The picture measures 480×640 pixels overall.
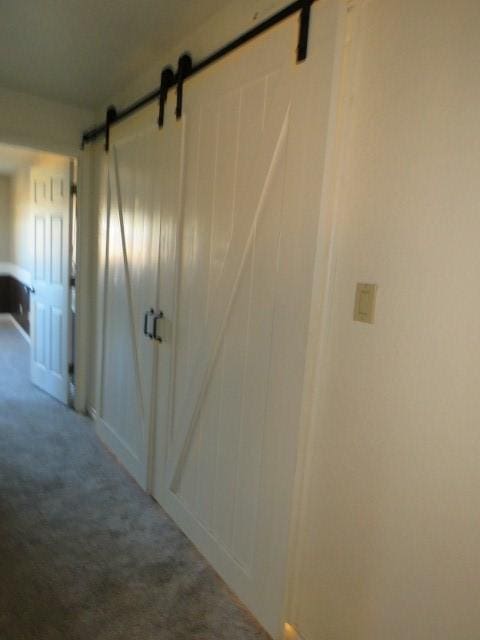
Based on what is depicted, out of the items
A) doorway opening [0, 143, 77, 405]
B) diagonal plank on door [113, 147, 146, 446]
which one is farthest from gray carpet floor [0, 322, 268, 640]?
doorway opening [0, 143, 77, 405]

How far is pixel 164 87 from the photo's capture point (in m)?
1.96

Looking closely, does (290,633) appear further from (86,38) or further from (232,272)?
(86,38)

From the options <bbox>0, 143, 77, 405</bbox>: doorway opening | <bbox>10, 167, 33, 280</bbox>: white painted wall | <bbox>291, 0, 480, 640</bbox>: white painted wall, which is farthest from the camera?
<bbox>10, 167, 33, 280</bbox>: white painted wall

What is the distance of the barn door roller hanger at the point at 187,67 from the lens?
123cm

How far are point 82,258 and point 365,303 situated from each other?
2640 mm

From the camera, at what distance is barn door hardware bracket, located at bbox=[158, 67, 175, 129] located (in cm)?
193

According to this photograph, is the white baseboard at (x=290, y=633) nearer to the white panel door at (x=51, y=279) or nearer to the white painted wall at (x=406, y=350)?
the white painted wall at (x=406, y=350)

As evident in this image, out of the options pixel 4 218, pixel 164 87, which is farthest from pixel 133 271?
pixel 4 218

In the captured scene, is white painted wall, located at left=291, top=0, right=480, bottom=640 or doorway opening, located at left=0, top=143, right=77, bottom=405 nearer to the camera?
white painted wall, located at left=291, top=0, right=480, bottom=640

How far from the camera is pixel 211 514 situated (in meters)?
1.74

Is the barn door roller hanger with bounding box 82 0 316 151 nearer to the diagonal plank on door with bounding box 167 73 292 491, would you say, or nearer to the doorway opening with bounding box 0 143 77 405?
the diagonal plank on door with bounding box 167 73 292 491

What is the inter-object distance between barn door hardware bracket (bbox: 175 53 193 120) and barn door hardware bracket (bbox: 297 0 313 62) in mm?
738

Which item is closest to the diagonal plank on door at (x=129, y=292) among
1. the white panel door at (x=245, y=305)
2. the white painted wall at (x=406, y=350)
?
the white panel door at (x=245, y=305)

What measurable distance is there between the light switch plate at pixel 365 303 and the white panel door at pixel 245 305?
0.16 meters
